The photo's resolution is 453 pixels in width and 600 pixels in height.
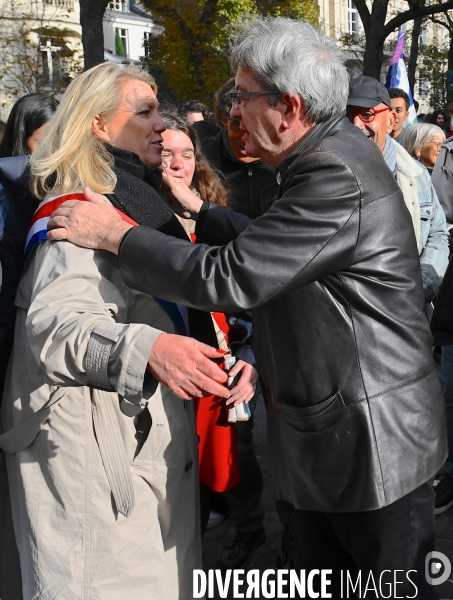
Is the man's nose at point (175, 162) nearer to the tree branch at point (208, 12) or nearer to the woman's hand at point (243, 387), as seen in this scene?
the woman's hand at point (243, 387)

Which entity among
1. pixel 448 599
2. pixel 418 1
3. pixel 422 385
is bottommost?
pixel 448 599

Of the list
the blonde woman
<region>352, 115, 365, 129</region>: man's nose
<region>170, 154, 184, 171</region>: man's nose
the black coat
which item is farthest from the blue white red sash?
<region>352, 115, 365, 129</region>: man's nose

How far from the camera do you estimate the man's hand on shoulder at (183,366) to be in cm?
187

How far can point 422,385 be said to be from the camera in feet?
6.81

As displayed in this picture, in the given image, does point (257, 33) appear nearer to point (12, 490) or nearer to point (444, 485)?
point (12, 490)

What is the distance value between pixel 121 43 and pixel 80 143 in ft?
148

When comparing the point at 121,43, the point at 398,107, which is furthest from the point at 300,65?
the point at 121,43

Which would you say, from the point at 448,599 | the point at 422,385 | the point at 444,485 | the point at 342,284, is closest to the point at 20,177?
the point at 342,284

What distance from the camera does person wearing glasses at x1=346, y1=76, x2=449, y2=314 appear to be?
398 cm

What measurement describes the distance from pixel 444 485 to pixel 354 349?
233cm

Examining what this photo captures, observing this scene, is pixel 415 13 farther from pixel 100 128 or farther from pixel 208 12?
pixel 100 128

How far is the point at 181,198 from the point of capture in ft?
9.91

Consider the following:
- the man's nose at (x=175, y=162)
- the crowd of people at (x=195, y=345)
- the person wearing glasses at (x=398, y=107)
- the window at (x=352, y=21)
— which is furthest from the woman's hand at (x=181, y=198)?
the window at (x=352, y=21)

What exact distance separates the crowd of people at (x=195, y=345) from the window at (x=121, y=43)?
4230 centimetres
